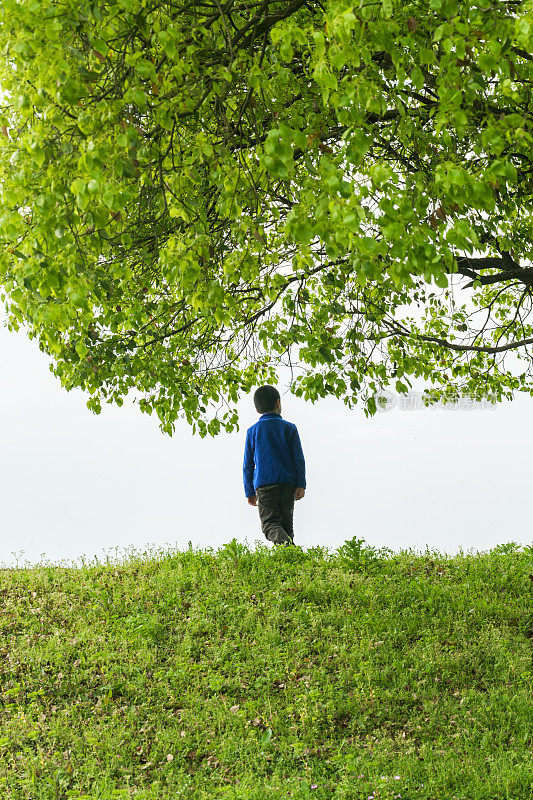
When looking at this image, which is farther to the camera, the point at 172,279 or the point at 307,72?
the point at 307,72

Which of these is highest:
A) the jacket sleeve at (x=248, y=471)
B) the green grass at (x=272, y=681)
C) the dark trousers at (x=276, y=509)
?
the jacket sleeve at (x=248, y=471)

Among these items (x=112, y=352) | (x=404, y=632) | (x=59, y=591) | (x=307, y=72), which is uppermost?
(x=307, y=72)

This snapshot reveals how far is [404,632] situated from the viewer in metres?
7.84

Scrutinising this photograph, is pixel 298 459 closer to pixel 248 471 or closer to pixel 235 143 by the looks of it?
pixel 248 471

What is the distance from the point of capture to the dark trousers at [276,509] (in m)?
10.1

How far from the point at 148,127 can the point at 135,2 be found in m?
1.46

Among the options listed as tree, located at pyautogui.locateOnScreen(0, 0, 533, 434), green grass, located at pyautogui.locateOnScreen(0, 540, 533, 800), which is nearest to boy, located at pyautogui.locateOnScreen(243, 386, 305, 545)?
green grass, located at pyautogui.locateOnScreen(0, 540, 533, 800)

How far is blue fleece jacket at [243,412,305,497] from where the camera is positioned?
10.0 m

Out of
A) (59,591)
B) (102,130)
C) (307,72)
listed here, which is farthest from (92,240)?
(59,591)

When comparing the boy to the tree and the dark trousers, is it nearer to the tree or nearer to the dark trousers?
the dark trousers

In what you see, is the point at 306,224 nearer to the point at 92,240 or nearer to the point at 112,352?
the point at 92,240

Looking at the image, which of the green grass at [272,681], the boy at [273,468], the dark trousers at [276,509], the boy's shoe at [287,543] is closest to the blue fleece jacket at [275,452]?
the boy at [273,468]

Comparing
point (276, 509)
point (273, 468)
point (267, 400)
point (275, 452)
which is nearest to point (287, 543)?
point (276, 509)

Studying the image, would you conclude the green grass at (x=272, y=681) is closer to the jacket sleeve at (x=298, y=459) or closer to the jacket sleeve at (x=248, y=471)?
the jacket sleeve at (x=248, y=471)
